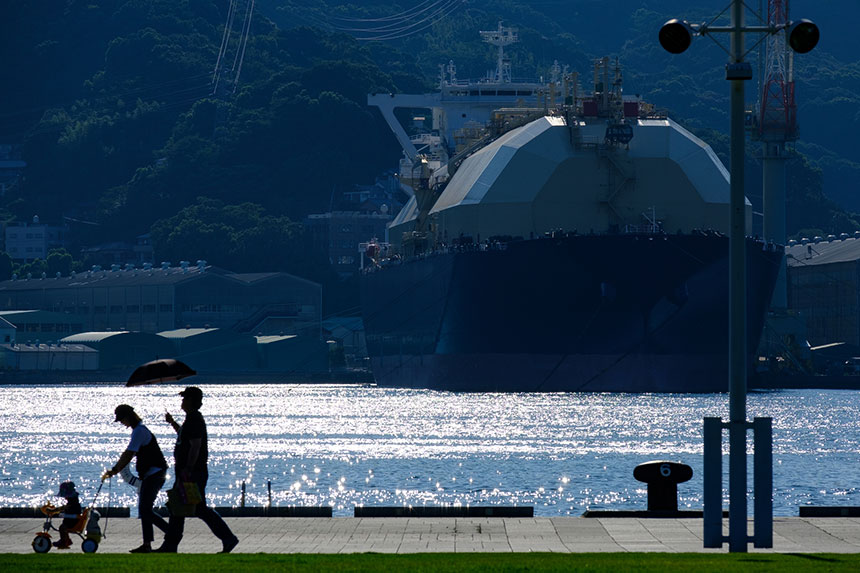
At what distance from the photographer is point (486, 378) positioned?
81875 mm

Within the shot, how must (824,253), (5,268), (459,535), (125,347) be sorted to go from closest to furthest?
(459,535)
(125,347)
(824,253)
(5,268)

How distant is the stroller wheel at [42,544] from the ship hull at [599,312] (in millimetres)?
58277

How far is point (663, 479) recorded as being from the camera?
23.4 metres

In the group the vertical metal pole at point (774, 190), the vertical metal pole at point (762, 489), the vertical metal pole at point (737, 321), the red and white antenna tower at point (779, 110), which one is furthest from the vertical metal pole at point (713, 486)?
the red and white antenna tower at point (779, 110)

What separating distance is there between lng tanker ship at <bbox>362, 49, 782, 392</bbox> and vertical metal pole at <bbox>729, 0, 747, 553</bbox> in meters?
56.2

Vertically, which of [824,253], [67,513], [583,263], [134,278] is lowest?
[67,513]

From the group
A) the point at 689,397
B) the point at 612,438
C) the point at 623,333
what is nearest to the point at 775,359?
→ the point at 689,397

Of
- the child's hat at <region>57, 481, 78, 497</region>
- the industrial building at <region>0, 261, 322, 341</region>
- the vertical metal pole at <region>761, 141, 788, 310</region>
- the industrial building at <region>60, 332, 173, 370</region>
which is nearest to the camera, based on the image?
the child's hat at <region>57, 481, 78, 497</region>

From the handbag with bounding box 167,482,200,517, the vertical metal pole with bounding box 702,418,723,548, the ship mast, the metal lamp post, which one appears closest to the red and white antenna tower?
the ship mast

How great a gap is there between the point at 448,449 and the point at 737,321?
2998cm

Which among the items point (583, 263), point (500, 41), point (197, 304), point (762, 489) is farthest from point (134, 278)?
point (762, 489)

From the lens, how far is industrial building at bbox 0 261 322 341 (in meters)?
149

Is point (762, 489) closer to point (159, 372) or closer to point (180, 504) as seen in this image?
point (180, 504)

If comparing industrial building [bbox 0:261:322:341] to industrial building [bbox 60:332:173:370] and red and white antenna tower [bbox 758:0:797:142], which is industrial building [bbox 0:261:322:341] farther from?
red and white antenna tower [bbox 758:0:797:142]
